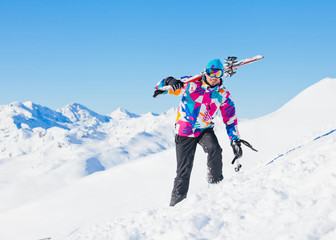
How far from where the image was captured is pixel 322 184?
10.1ft

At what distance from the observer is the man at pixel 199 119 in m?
5.30

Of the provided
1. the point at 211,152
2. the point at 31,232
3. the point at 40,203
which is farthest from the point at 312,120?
the point at 40,203

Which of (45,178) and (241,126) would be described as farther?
(45,178)

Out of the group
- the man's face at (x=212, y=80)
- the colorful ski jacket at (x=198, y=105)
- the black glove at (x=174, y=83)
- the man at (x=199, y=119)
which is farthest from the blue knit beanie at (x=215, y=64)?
the black glove at (x=174, y=83)

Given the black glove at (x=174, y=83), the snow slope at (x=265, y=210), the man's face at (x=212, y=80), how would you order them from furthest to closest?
the man's face at (x=212, y=80)
the black glove at (x=174, y=83)
the snow slope at (x=265, y=210)

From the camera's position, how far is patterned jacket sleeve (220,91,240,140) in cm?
574

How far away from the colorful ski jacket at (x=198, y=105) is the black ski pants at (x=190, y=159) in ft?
0.43

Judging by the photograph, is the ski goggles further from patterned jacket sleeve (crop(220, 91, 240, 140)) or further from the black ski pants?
the black ski pants

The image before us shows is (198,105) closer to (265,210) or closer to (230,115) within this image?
(230,115)

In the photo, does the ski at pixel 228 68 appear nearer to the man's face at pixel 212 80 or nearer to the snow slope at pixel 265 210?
the man's face at pixel 212 80

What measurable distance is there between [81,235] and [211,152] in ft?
8.04

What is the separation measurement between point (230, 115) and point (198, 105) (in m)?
0.80

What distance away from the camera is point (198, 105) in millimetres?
5418

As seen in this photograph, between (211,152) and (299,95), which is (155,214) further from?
(299,95)
